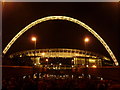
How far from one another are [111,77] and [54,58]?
88021mm

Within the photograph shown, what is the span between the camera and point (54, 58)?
114 meters

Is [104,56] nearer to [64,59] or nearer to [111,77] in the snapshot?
[64,59]

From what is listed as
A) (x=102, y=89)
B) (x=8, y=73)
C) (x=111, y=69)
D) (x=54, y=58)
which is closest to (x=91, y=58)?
(x=54, y=58)

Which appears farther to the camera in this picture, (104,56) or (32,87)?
(104,56)

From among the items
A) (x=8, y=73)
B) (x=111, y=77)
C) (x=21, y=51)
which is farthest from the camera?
(x=21, y=51)

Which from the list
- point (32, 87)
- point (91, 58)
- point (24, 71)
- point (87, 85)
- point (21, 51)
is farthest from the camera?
point (21, 51)

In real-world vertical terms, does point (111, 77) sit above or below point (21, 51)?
below

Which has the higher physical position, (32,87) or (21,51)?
(21,51)

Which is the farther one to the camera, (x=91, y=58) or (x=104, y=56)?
(x=104, y=56)

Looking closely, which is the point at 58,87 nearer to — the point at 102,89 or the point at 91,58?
the point at 102,89

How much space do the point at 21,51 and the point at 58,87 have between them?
99.8 m

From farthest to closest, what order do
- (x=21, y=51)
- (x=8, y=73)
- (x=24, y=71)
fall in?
(x=21, y=51) → (x=24, y=71) → (x=8, y=73)

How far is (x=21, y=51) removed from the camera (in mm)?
113500

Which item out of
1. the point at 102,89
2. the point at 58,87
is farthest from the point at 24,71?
the point at 102,89
